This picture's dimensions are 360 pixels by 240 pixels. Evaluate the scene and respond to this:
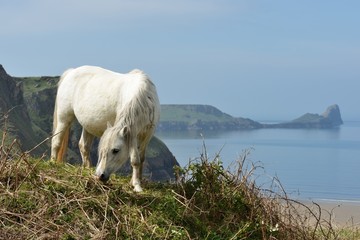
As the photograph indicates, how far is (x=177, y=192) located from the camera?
8219 millimetres

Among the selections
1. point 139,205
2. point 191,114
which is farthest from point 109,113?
point 191,114

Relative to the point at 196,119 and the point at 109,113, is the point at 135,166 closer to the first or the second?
the point at 109,113

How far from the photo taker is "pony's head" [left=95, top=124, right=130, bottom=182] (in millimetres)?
7855

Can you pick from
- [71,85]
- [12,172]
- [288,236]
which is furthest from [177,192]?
[71,85]

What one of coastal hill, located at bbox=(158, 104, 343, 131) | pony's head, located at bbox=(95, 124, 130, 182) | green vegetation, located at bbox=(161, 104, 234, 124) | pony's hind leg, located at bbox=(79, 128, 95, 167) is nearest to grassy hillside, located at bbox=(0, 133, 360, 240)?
pony's head, located at bbox=(95, 124, 130, 182)

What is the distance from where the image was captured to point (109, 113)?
8.84 m

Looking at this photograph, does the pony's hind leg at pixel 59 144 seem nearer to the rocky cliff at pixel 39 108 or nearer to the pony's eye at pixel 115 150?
the pony's eye at pixel 115 150

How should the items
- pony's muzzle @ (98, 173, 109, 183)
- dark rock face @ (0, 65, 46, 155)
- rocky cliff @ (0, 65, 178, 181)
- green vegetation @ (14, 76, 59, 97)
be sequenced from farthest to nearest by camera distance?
green vegetation @ (14, 76, 59, 97)
rocky cliff @ (0, 65, 178, 181)
dark rock face @ (0, 65, 46, 155)
pony's muzzle @ (98, 173, 109, 183)

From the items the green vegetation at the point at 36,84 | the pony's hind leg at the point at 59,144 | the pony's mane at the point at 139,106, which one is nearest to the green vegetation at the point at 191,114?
the green vegetation at the point at 36,84

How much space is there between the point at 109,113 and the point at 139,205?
1.86m

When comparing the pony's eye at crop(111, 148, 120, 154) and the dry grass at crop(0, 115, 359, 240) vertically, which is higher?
the pony's eye at crop(111, 148, 120, 154)

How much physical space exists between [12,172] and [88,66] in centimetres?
328

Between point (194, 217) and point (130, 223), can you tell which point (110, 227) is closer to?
point (130, 223)

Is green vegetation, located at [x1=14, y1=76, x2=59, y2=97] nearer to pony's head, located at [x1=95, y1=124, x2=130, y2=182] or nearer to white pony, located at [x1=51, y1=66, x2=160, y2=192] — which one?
white pony, located at [x1=51, y1=66, x2=160, y2=192]
